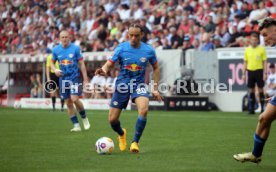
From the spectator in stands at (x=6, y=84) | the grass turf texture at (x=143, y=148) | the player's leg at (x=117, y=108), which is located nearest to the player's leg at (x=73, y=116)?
the grass turf texture at (x=143, y=148)

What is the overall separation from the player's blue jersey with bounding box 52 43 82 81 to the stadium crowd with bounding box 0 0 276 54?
33.9ft

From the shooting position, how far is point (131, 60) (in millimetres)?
11242

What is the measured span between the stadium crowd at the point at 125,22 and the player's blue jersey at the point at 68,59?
33.9 feet

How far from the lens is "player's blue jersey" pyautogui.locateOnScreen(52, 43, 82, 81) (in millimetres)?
15844

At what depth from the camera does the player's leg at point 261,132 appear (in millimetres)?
8481

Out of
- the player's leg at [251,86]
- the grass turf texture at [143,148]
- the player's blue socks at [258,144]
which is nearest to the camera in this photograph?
the player's blue socks at [258,144]

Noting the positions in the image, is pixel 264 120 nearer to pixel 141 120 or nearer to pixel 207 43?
pixel 141 120

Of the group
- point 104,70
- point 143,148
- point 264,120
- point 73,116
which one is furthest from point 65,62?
point 264,120

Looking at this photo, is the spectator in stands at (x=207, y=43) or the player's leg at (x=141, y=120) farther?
the spectator in stands at (x=207, y=43)

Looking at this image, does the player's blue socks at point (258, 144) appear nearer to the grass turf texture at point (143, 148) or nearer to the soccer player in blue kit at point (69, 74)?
the grass turf texture at point (143, 148)

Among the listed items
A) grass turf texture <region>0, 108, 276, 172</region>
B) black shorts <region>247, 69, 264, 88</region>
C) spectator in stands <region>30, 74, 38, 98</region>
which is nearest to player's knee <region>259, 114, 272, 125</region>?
grass turf texture <region>0, 108, 276, 172</region>

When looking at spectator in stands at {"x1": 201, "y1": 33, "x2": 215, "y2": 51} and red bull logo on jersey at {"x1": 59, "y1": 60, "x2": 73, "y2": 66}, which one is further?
spectator in stands at {"x1": 201, "y1": 33, "x2": 215, "y2": 51}

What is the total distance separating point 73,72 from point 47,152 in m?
5.33

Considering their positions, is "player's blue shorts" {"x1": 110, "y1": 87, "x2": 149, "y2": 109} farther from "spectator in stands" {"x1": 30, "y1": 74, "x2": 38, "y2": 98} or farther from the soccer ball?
"spectator in stands" {"x1": 30, "y1": 74, "x2": 38, "y2": 98}
